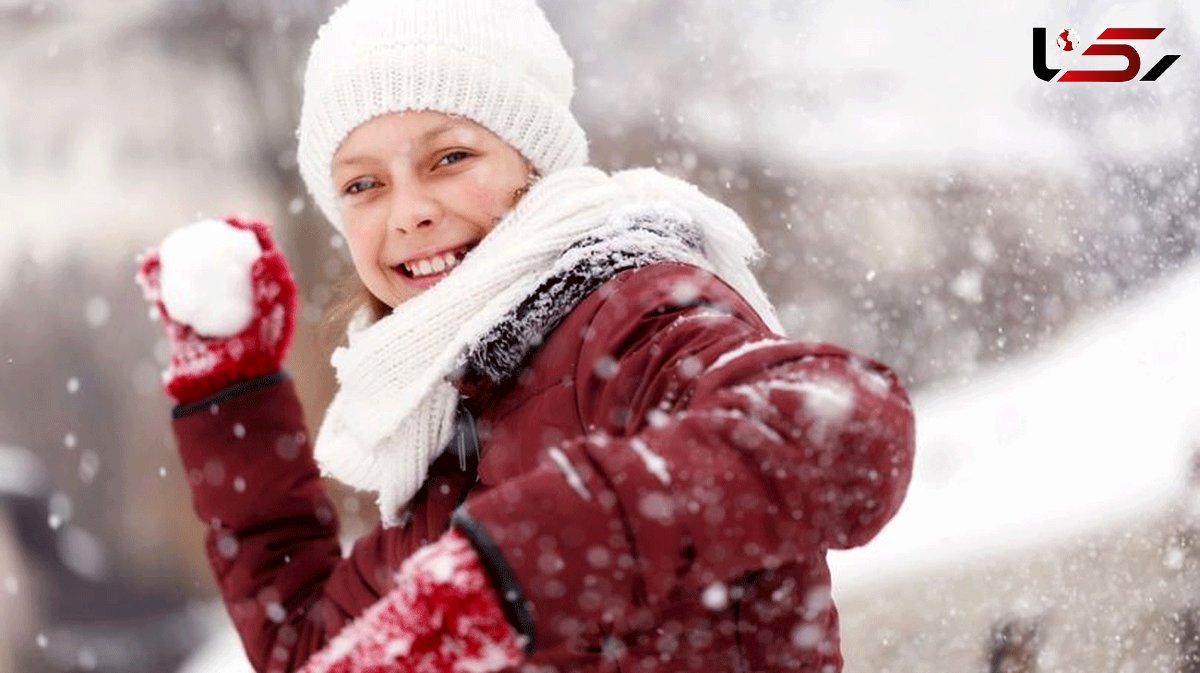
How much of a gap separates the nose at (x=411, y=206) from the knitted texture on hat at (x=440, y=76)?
94 millimetres

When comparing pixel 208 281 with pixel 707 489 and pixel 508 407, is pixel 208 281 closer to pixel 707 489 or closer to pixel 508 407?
pixel 508 407

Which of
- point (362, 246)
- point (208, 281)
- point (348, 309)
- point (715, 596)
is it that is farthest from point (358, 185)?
point (715, 596)

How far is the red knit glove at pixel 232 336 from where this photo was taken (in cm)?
114

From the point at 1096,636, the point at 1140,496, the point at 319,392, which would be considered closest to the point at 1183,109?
the point at 1140,496

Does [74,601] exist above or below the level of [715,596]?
below

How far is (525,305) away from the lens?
97 centimetres

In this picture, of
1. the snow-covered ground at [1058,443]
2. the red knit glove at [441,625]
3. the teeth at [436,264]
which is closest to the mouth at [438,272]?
the teeth at [436,264]

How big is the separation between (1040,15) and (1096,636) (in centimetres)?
168

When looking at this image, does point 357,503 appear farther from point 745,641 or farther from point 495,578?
point 495,578

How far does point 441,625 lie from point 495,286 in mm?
425

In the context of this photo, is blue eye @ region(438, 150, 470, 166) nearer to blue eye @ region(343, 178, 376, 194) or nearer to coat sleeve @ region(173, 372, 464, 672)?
blue eye @ region(343, 178, 376, 194)

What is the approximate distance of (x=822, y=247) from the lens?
325 centimetres

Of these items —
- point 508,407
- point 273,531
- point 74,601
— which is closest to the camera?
point 508,407

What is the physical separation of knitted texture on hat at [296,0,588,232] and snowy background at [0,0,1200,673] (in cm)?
158
